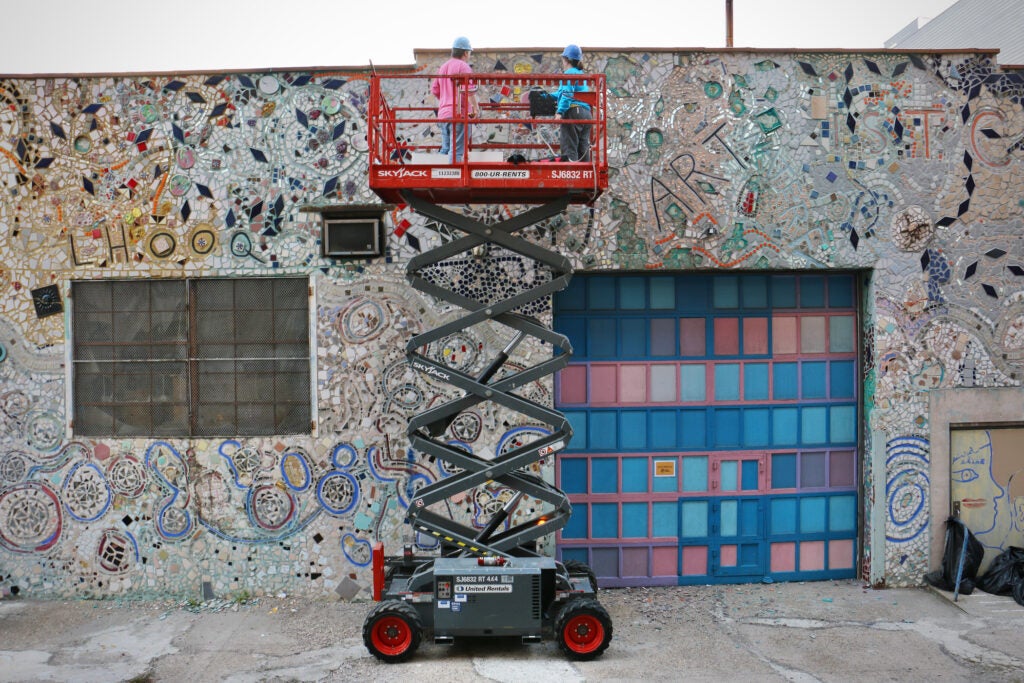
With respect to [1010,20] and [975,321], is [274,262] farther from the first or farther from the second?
[1010,20]

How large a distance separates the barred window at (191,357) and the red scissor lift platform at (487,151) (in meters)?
2.04

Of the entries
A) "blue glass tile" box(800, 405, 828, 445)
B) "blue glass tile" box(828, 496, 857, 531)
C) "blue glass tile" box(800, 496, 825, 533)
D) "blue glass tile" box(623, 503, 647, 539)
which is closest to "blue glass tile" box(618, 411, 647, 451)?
"blue glass tile" box(623, 503, 647, 539)

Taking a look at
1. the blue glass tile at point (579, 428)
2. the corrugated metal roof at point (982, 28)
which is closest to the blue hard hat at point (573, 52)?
the blue glass tile at point (579, 428)

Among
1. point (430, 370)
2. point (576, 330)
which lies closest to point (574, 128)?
point (576, 330)

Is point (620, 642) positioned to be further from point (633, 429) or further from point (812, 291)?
point (812, 291)

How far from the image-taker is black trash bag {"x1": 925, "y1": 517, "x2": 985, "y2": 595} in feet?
27.6

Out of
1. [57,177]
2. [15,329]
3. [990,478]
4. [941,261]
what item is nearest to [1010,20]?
[941,261]

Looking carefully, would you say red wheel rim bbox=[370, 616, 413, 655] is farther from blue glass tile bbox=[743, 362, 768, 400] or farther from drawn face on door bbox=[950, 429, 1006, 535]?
drawn face on door bbox=[950, 429, 1006, 535]

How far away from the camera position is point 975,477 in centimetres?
869

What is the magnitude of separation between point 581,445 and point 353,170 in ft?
12.8

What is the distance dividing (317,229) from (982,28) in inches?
584

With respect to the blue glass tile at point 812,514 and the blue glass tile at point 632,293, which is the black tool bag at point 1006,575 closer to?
the blue glass tile at point 812,514

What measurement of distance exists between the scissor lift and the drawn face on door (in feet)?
14.7

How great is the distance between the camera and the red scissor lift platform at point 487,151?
6609 millimetres
